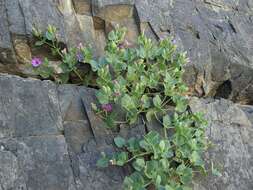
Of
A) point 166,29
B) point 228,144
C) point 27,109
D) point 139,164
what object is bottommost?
point 228,144

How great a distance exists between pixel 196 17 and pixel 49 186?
7.54 feet

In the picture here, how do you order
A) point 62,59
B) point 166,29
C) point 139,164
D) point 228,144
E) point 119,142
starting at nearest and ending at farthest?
point 139,164 → point 119,142 → point 228,144 → point 62,59 → point 166,29

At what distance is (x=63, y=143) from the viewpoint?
2.53 metres

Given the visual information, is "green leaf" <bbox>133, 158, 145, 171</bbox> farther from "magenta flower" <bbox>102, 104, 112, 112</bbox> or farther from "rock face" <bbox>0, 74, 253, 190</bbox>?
"magenta flower" <bbox>102, 104, 112, 112</bbox>

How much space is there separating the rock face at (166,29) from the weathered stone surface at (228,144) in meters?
0.42

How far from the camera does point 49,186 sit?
7.59ft

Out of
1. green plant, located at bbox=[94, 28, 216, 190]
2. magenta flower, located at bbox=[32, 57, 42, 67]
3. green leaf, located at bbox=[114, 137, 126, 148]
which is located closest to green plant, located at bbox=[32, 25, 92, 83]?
magenta flower, located at bbox=[32, 57, 42, 67]

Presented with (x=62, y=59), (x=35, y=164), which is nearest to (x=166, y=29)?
(x=62, y=59)

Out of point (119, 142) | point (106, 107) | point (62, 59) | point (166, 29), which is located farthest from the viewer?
point (166, 29)

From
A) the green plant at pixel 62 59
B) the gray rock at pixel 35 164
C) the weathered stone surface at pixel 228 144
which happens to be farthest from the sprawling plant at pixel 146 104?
the gray rock at pixel 35 164

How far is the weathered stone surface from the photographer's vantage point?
2.79m

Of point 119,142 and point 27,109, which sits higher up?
point 27,109

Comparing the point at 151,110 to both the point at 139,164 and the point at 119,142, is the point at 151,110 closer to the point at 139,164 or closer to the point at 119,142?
the point at 119,142

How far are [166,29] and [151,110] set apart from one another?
102 centimetres
